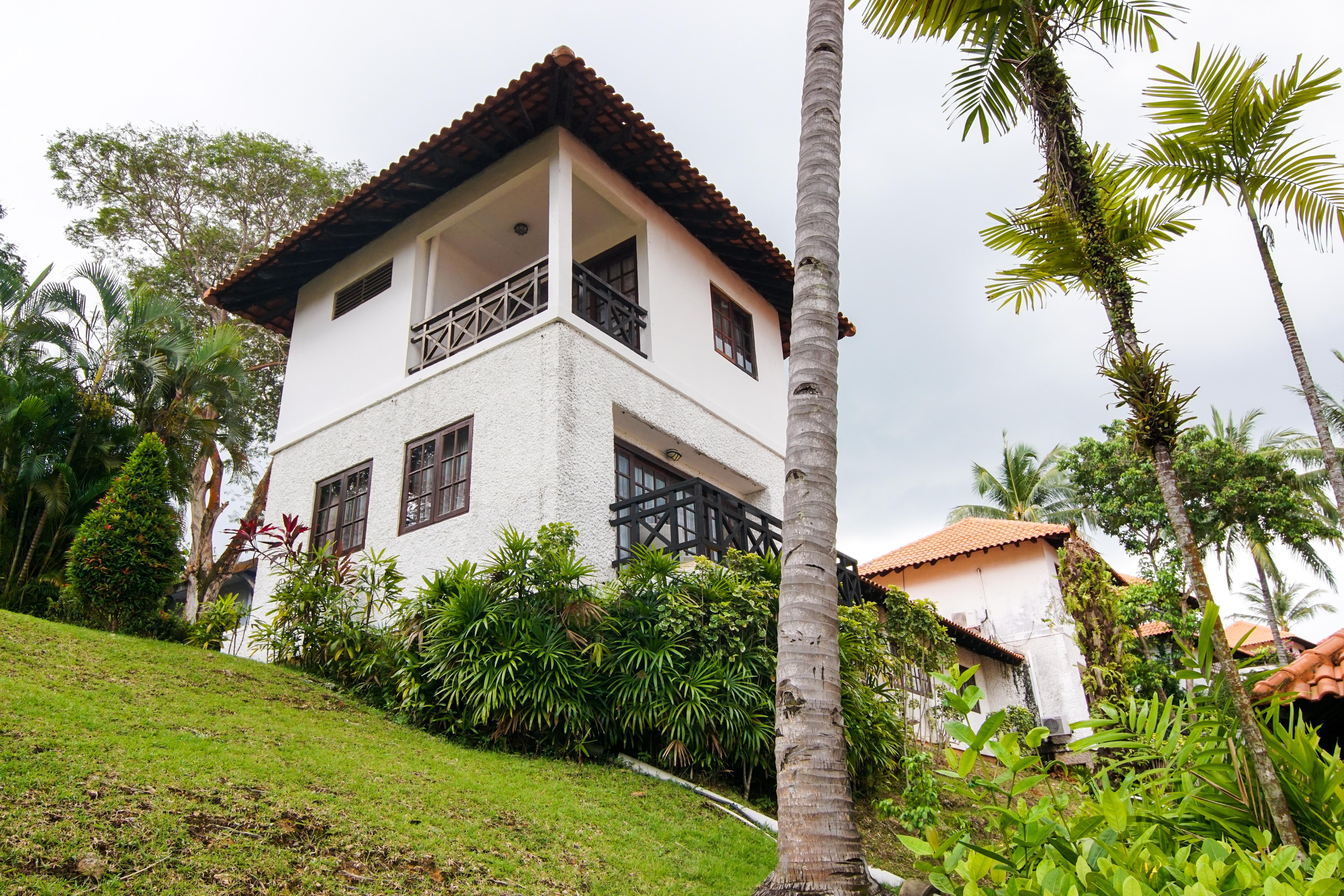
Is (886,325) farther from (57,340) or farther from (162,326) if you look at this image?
(57,340)

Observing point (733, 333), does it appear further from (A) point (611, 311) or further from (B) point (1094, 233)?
(B) point (1094, 233)

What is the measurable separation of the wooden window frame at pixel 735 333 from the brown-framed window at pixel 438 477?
162 inches

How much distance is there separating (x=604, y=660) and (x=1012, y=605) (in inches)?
551

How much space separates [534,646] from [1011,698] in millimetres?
14267

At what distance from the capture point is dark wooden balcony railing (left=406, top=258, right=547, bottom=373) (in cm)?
1076

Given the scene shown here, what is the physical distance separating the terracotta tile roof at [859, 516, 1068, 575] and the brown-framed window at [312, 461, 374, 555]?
466 inches

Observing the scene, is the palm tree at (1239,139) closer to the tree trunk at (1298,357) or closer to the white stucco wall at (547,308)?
the tree trunk at (1298,357)

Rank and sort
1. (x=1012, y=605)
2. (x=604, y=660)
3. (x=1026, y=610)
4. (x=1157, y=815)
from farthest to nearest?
(x=1012, y=605)
(x=1026, y=610)
(x=604, y=660)
(x=1157, y=815)

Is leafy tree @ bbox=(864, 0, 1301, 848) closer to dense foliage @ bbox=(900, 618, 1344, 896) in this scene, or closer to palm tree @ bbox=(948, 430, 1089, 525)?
dense foliage @ bbox=(900, 618, 1344, 896)

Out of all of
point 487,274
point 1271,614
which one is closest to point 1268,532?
point 1271,614

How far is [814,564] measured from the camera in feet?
15.6

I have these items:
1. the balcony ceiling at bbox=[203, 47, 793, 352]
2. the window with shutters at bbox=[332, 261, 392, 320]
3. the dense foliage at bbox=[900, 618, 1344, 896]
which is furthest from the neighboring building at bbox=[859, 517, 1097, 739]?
the dense foliage at bbox=[900, 618, 1344, 896]

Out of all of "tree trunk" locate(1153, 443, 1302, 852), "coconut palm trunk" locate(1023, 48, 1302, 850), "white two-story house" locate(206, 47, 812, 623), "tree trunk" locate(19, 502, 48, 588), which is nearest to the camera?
"tree trunk" locate(1153, 443, 1302, 852)

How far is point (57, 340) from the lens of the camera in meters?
15.3
